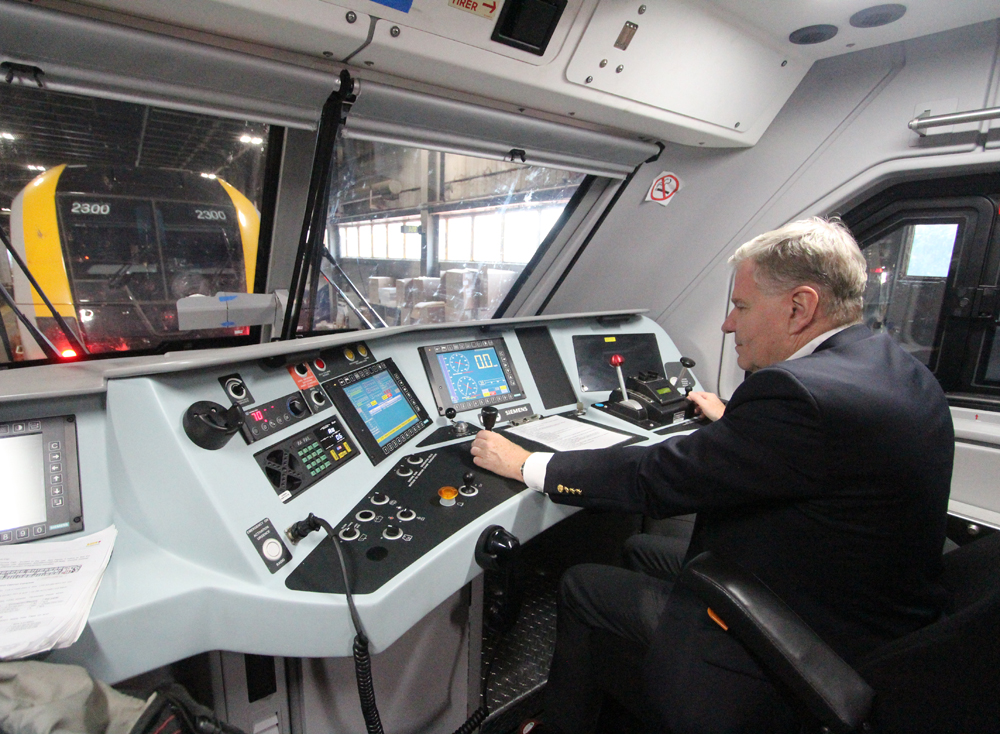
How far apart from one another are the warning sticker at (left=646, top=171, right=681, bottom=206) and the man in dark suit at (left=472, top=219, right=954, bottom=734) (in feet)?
4.36

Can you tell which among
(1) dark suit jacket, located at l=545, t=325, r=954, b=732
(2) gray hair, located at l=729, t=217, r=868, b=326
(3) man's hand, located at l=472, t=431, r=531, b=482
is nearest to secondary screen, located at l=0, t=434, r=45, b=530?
(3) man's hand, located at l=472, t=431, r=531, b=482

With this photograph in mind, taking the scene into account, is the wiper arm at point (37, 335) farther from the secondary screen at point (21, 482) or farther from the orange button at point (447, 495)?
the orange button at point (447, 495)

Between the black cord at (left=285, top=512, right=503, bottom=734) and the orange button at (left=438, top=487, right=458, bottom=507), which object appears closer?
the black cord at (left=285, top=512, right=503, bottom=734)

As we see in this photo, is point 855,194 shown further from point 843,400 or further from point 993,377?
point 843,400

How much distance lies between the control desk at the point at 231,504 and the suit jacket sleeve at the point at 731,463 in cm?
20

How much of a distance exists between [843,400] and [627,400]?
1.05 m

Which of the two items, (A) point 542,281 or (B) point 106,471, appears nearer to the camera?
(B) point 106,471

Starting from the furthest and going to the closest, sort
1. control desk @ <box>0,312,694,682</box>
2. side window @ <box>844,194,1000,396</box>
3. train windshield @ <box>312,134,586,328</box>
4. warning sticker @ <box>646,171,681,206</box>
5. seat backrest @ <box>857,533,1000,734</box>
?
warning sticker @ <box>646,171,681,206</box>, train windshield @ <box>312,134,586,328</box>, side window @ <box>844,194,1000,396</box>, control desk @ <box>0,312,694,682</box>, seat backrest @ <box>857,533,1000,734</box>

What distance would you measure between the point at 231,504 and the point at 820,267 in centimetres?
128

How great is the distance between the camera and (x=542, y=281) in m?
3.04

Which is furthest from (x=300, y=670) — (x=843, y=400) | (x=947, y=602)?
(x=947, y=602)

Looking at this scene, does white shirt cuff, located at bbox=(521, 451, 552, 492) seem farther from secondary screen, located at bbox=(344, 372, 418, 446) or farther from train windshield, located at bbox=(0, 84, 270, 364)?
train windshield, located at bbox=(0, 84, 270, 364)

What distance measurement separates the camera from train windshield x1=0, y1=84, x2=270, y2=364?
1564mm

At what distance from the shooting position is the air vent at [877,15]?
149 centimetres
